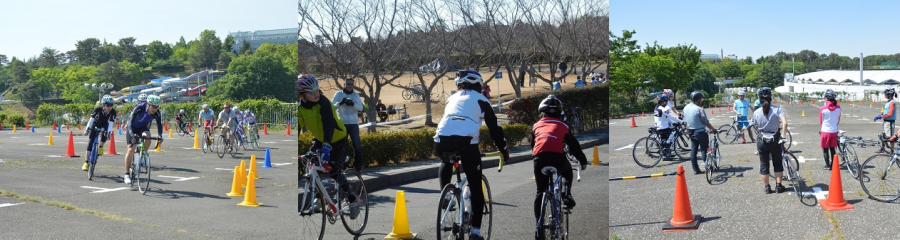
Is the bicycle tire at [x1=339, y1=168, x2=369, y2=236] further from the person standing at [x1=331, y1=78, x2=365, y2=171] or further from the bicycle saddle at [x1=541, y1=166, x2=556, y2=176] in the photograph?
the bicycle saddle at [x1=541, y1=166, x2=556, y2=176]

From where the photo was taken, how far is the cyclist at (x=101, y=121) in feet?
27.3

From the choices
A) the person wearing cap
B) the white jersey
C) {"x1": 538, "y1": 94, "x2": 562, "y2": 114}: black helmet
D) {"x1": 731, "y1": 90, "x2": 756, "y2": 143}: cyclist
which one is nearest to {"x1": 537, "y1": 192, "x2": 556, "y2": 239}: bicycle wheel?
{"x1": 538, "y1": 94, "x2": 562, "y2": 114}: black helmet

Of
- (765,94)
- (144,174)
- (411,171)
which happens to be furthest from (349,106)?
(765,94)

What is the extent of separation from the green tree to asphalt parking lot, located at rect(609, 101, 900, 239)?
18.0 ft

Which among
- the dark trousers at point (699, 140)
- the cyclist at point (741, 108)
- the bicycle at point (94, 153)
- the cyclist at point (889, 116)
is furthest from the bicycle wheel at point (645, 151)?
the bicycle at point (94, 153)

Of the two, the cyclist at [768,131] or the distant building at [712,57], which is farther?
the distant building at [712,57]

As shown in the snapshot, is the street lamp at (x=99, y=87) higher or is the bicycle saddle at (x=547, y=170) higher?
the street lamp at (x=99, y=87)

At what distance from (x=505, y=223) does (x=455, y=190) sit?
471 mm

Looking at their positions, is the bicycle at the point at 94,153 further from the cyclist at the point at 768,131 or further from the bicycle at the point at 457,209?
the cyclist at the point at 768,131

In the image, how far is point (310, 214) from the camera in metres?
3.22

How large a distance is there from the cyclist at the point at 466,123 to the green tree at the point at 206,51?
2811mm

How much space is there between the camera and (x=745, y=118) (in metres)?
13.9

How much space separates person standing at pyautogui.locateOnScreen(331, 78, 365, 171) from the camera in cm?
293

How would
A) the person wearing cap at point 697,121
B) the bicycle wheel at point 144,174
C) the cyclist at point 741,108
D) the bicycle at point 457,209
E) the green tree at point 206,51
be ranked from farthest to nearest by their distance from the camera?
the cyclist at point 741,108 → the person wearing cap at point 697,121 → the bicycle wheel at point 144,174 → the green tree at point 206,51 → the bicycle at point 457,209
